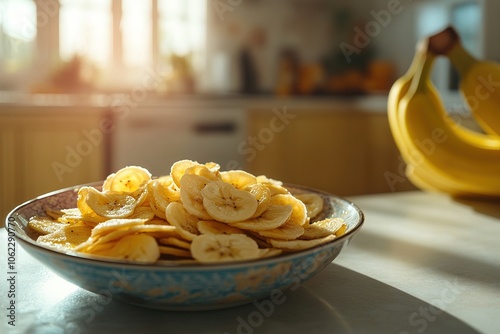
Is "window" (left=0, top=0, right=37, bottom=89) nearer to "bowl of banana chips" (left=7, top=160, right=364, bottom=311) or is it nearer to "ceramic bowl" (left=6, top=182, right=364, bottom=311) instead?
"bowl of banana chips" (left=7, top=160, right=364, bottom=311)

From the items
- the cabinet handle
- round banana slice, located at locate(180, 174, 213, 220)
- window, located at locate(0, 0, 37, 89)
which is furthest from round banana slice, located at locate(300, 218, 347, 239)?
window, located at locate(0, 0, 37, 89)

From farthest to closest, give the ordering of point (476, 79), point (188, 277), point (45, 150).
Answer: point (45, 150)
point (476, 79)
point (188, 277)

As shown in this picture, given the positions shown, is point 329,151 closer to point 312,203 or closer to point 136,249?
point 312,203

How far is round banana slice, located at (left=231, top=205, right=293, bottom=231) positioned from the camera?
1.66 ft

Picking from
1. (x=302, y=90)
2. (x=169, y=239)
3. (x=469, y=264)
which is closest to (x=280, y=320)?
(x=169, y=239)

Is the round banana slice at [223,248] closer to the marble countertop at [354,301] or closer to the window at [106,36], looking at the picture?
the marble countertop at [354,301]

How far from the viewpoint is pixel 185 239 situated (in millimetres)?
477

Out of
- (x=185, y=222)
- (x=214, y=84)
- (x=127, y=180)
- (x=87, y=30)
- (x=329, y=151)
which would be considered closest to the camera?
(x=185, y=222)

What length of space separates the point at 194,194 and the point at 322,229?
5.5 inches

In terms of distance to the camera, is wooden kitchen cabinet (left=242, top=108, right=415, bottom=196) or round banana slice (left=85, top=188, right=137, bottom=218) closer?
round banana slice (left=85, top=188, right=137, bottom=218)

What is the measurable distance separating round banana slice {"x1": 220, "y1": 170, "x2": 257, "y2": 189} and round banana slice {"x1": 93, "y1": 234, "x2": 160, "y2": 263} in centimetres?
19

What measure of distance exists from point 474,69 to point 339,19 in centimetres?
306

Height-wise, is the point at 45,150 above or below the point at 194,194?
below

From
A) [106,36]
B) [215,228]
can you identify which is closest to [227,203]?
[215,228]
